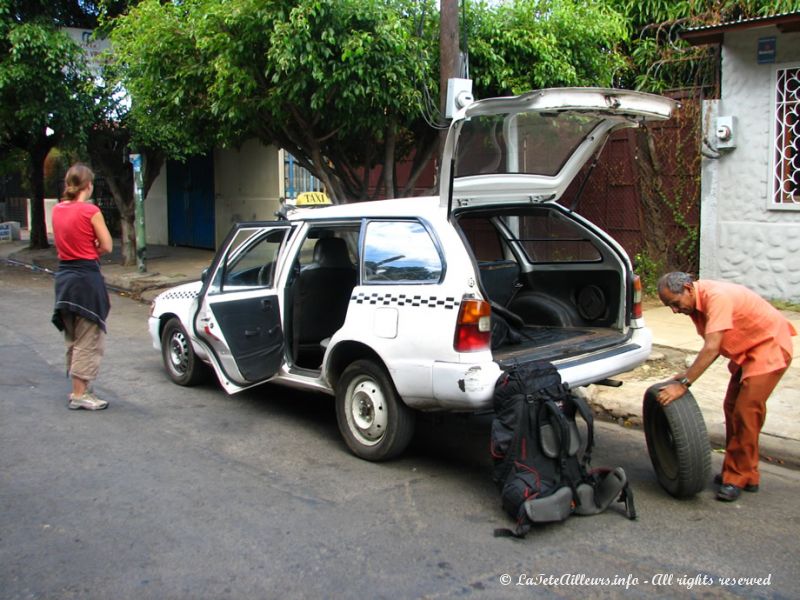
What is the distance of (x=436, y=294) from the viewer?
4.87 meters

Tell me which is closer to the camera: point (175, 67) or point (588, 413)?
point (588, 413)

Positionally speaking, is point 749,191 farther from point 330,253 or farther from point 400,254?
point 400,254

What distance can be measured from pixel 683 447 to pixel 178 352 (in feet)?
14.8

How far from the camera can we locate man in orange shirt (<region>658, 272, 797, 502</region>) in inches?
179

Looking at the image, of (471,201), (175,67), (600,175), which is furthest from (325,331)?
(600,175)

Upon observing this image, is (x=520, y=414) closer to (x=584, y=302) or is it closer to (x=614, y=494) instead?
(x=614, y=494)

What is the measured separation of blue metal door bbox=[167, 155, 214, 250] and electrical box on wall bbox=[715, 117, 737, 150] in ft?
40.7

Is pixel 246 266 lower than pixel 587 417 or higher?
higher

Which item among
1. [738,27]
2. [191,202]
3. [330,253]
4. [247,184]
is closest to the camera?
[330,253]

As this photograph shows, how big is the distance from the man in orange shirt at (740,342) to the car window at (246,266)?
307 centimetres

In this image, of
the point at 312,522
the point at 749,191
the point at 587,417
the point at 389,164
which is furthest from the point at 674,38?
the point at 312,522

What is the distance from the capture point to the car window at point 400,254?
16.6ft

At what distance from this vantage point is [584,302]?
6.40m

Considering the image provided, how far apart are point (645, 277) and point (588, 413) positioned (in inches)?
276
